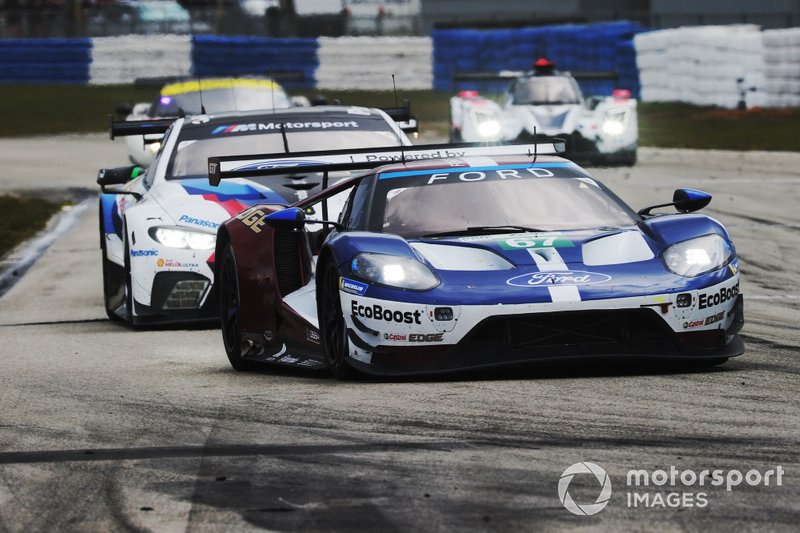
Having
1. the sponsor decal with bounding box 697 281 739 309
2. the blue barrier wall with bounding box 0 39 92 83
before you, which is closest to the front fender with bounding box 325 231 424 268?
the sponsor decal with bounding box 697 281 739 309

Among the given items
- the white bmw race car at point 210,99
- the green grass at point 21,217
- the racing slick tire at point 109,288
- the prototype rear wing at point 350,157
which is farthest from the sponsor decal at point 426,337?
the white bmw race car at point 210,99

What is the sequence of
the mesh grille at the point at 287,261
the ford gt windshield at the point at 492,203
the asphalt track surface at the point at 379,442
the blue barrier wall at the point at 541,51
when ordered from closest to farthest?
the asphalt track surface at the point at 379,442
the ford gt windshield at the point at 492,203
the mesh grille at the point at 287,261
the blue barrier wall at the point at 541,51

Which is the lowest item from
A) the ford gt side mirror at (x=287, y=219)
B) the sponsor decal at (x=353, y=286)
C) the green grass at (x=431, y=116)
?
the green grass at (x=431, y=116)

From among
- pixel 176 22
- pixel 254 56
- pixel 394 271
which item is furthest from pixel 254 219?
pixel 176 22

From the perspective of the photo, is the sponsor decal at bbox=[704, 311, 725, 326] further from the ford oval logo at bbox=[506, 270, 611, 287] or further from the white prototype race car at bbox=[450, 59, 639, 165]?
the white prototype race car at bbox=[450, 59, 639, 165]

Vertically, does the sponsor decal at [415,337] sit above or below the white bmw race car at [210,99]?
above

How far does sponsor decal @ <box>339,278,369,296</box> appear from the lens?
22.3 feet

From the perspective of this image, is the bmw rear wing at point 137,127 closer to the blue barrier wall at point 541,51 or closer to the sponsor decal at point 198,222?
the sponsor decal at point 198,222

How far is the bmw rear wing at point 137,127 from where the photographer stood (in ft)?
39.4

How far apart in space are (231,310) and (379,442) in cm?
315

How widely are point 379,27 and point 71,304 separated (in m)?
39.2

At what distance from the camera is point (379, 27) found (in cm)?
5028

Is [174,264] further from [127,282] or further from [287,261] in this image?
[287,261]

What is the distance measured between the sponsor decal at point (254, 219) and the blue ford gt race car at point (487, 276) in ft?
0.44
